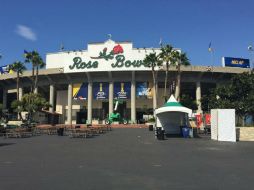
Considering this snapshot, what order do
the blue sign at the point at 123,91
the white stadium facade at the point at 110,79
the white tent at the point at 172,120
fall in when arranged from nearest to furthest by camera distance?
1. the white tent at the point at 172,120
2. the white stadium facade at the point at 110,79
3. the blue sign at the point at 123,91

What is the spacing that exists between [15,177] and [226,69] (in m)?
62.0

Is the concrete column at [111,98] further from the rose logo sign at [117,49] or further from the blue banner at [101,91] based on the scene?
the rose logo sign at [117,49]

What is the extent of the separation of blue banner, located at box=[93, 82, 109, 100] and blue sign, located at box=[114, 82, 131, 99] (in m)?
2.23

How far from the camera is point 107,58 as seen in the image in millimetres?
65875

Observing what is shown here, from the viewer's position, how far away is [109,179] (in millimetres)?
8992

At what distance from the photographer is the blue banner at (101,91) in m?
67.4

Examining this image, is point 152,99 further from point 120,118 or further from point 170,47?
point 170,47

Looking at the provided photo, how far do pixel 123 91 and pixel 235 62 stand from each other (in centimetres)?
2765

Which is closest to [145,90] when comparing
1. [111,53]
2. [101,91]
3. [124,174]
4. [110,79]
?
[110,79]

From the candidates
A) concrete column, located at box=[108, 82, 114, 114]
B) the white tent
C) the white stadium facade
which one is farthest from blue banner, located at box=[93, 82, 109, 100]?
the white tent

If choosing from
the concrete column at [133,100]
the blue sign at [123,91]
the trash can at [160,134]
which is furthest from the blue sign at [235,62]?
the trash can at [160,134]

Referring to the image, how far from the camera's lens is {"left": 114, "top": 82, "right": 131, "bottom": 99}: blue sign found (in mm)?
66438

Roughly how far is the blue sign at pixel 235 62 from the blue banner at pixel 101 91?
27.0 metres

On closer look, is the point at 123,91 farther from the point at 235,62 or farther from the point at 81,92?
the point at 235,62
